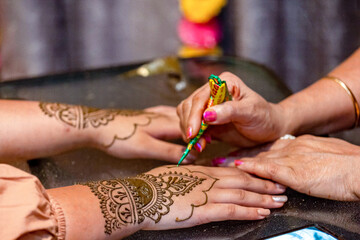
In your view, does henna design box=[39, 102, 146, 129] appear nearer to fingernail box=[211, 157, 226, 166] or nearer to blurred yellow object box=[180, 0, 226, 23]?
fingernail box=[211, 157, 226, 166]

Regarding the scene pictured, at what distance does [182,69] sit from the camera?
1.44 m

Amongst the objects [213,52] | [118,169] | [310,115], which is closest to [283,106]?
[310,115]

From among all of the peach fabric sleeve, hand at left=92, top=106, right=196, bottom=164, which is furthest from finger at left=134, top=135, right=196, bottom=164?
the peach fabric sleeve

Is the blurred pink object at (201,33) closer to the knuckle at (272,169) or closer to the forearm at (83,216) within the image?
the knuckle at (272,169)

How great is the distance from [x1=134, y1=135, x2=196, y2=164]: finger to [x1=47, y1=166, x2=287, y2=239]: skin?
115mm

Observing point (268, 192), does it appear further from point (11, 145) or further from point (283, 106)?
point (11, 145)

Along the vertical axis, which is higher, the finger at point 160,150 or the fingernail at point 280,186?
the finger at point 160,150

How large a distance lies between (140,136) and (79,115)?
0.16m

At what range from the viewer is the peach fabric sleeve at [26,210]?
2.12ft

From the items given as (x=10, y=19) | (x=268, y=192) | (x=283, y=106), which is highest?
(x=10, y=19)

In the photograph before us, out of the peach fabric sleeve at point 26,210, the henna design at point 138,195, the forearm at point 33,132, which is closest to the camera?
the peach fabric sleeve at point 26,210

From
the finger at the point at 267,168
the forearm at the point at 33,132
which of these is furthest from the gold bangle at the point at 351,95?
the forearm at the point at 33,132

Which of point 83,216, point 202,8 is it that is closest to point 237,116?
point 83,216

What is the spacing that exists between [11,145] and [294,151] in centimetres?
61
